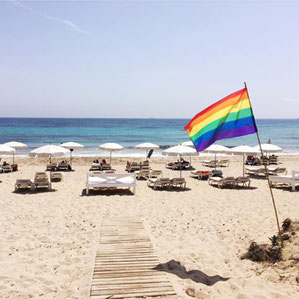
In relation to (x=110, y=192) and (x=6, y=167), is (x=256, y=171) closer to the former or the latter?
(x=110, y=192)

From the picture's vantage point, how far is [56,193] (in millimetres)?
13320

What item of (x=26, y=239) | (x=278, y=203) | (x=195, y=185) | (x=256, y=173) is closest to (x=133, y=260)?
(x=26, y=239)

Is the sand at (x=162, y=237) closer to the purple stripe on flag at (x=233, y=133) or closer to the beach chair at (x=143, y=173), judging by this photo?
the purple stripe on flag at (x=233, y=133)

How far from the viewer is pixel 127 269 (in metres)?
5.64

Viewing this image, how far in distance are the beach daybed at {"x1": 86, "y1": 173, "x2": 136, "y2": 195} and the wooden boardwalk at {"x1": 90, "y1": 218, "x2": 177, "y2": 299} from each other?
5.31 metres

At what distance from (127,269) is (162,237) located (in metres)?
2.26

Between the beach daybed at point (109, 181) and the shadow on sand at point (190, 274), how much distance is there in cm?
739

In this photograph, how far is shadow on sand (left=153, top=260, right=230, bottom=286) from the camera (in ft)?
18.2

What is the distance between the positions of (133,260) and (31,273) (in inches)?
77.0

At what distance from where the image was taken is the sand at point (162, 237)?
530 centimetres

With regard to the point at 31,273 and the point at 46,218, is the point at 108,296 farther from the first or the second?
the point at 46,218

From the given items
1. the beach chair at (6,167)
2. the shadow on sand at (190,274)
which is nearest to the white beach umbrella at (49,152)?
the beach chair at (6,167)

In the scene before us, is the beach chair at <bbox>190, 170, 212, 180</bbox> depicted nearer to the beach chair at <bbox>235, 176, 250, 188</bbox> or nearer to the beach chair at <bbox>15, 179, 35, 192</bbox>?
the beach chair at <bbox>235, 176, 250, 188</bbox>

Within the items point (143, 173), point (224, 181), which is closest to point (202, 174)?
point (224, 181)
